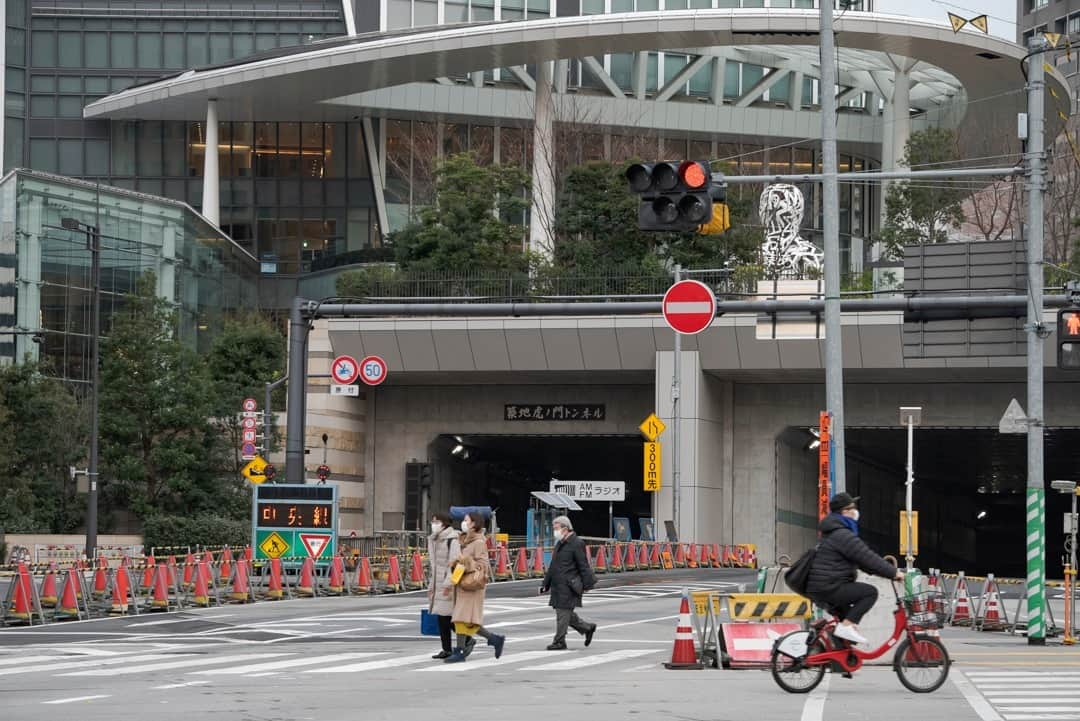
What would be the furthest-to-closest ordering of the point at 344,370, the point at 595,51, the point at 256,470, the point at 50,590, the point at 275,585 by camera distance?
1. the point at 595,51
2. the point at 344,370
3. the point at 256,470
4. the point at 275,585
5. the point at 50,590

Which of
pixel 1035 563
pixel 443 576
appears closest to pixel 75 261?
pixel 443 576

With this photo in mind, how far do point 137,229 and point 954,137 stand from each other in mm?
34022

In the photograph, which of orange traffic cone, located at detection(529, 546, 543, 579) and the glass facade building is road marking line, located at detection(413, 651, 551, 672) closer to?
orange traffic cone, located at detection(529, 546, 543, 579)

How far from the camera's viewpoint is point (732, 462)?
55906 millimetres

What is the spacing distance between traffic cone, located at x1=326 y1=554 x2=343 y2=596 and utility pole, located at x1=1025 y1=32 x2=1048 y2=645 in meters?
15.6

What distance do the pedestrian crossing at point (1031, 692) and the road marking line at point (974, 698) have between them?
0.22 feet

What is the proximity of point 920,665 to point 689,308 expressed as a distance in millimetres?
16664

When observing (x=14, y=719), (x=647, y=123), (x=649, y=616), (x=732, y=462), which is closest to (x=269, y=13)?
(x=647, y=123)

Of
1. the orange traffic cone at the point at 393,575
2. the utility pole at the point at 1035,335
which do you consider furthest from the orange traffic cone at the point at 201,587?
the utility pole at the point at 1035,335

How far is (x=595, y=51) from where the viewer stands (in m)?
64.4

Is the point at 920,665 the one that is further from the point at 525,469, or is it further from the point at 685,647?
the point at 525,469

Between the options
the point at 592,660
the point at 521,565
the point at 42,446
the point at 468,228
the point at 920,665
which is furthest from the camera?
the point at 468,228

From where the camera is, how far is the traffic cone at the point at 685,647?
18.4 m

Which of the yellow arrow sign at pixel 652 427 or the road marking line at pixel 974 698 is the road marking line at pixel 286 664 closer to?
the road marking line at pixel 974 698
